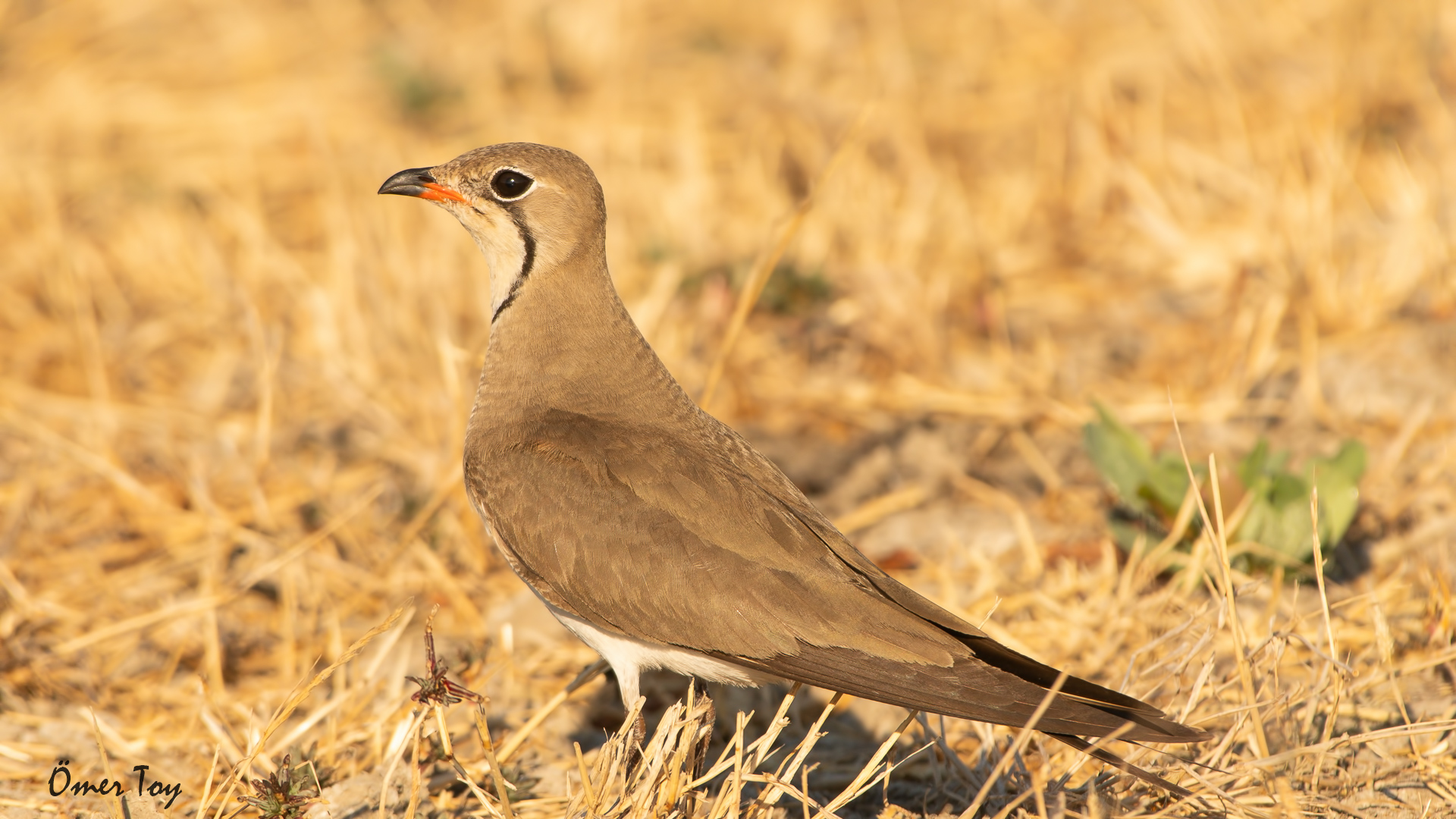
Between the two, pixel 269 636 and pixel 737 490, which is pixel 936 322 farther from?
pixel 269 636

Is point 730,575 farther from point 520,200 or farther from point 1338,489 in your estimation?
point 1338,489

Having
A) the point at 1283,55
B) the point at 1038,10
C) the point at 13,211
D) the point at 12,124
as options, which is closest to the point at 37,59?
the point at 12,124

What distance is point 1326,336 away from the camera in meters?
5.70

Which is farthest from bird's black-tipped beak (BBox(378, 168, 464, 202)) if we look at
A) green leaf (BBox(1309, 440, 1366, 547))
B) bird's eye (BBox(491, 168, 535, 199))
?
green leaf (BBox(1309, 440, 1366, 547))

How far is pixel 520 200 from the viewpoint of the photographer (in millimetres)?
4016

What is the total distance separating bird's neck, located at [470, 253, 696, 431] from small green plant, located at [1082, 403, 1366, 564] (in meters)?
1.51

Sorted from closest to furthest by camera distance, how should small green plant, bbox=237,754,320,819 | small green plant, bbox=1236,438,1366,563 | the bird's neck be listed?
small green plant, bbox=237,754,320,819, the bird's neck, small green plant, bbox=1236,438,1366,563

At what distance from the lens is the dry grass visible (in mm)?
3678

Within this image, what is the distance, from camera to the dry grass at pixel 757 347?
3.68 m

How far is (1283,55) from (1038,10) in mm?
1676

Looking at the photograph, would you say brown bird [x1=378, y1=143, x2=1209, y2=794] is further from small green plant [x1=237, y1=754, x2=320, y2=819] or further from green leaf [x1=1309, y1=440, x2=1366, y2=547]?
green leaf [x1=1309, y1=440, x2=1366, y2=547]

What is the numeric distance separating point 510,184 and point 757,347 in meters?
2.32

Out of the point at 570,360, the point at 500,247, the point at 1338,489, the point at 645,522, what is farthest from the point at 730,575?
the point at 1338,489
